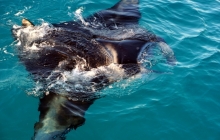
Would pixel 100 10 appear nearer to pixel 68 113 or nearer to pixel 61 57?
pixel 61 57

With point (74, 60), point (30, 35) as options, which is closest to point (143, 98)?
point (74, 60)

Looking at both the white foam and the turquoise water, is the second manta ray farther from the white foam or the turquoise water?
the turquoise water

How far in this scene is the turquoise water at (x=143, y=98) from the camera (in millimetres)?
6246

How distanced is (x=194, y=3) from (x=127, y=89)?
333 inches

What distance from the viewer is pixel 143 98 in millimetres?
7223

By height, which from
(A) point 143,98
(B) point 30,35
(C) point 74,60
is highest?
(B) point 30,35

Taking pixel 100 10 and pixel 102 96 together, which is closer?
pixel 102 96

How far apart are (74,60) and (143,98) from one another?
2.13 m

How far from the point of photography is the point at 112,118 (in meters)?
6.54

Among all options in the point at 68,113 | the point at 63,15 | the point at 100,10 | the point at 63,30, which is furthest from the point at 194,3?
the point at 68,113

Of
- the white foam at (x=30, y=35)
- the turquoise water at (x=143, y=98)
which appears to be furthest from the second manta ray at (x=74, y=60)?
the turquoise water at (x=143, y=98)

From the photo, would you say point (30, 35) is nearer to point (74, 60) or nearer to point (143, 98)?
point (74, 60)

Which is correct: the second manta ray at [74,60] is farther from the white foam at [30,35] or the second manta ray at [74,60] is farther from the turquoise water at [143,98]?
the turquoise water at [143,98]

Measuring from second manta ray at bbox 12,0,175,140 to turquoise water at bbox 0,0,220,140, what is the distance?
0.38m
